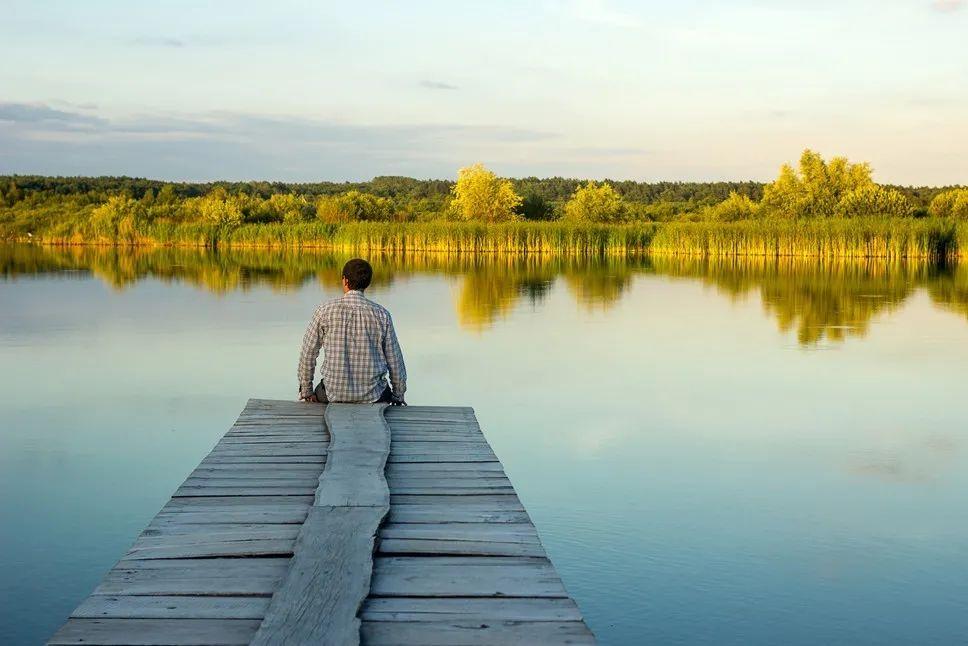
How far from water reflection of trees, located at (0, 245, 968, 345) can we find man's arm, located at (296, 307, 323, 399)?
964 centimetres

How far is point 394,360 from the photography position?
257 inches

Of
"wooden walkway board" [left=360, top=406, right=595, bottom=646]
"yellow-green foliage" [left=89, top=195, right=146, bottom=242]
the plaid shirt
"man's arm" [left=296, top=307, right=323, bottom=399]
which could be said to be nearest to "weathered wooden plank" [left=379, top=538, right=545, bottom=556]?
"wooden walkway board" [left=360, top=406, right=595, bottom=646]

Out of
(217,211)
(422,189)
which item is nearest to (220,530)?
(217,211)

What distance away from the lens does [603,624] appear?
471 cm

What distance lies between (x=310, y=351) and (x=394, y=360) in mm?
511

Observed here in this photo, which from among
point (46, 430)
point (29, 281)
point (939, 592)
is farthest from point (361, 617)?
point (29, 281)

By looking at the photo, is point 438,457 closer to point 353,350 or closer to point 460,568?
point 353,350

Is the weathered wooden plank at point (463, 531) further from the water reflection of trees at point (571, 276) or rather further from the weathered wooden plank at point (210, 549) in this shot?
the water reflection of trees at point (571, 276)

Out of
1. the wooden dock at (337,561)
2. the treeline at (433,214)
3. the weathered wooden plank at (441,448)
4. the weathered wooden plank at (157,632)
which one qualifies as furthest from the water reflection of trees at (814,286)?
the weathered wooden plank at (157,632)

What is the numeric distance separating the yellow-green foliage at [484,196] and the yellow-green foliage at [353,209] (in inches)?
226

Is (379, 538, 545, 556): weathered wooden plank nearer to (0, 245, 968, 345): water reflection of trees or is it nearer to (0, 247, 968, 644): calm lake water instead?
(0, 247, 968, 644): calm lake water

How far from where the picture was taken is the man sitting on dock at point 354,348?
6.36 m

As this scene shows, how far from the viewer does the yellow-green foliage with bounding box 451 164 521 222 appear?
A: 168 feet

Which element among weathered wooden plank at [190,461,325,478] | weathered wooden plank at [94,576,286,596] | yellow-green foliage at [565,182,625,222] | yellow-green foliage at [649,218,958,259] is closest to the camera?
weathered wooden plank at [94,576,286,596]
